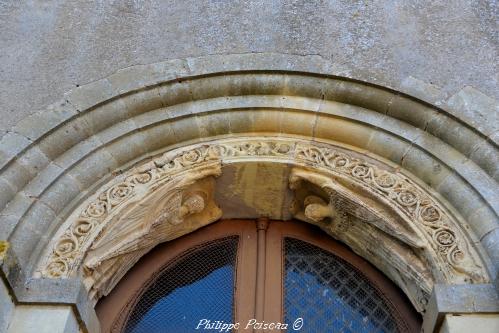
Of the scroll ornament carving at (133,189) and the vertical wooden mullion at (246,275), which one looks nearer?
the scroll ornament carving at (133,189)

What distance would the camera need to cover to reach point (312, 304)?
4.82 metres

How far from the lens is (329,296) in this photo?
487cm

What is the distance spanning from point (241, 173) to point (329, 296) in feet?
3.11

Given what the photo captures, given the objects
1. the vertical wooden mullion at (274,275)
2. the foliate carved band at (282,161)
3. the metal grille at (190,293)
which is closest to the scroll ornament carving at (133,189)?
the foliate carved band at (282,161)

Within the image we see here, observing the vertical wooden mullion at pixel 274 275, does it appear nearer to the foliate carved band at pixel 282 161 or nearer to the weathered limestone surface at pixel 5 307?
the foliate carved band at pixel 282 161

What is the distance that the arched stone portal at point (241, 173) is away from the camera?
4.34 meters

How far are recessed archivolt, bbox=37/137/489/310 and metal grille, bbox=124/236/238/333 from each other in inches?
7.9

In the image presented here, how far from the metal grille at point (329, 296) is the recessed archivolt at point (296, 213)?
19 centimetres

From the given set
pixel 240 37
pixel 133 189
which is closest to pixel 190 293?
pixel 133 189

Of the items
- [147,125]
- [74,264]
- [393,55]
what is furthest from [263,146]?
[74,264]

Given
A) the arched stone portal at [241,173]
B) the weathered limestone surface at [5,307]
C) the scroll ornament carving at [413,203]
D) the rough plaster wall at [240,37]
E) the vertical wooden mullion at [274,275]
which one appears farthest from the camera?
the rough plaster wall at [240,37]

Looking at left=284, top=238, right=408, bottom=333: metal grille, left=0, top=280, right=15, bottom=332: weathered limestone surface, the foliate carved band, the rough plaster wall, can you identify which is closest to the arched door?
left=284, top=238, right=408, bottom=333: metal grille

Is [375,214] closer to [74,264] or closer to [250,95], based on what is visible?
[250,95]

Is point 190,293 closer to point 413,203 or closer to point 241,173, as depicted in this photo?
point 241,173
